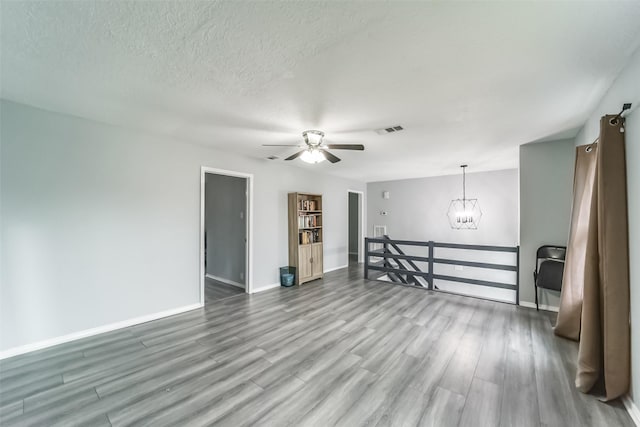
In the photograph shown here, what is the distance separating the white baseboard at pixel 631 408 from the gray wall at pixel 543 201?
219 centimetres

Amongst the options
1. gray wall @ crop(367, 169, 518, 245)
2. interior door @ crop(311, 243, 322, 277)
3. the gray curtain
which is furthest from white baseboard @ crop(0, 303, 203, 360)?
gray wall @ crop(367, 169, 518, 245)

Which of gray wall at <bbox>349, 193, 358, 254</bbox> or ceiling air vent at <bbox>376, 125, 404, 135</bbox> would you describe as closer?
ceiling air vent at <bbox>376, 125, 404, 135</bbox>

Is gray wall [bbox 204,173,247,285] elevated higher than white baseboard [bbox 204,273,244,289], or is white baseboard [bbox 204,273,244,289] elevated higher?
gray wall [bbox 204,173,247,285]

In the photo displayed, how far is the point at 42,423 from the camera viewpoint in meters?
1.70

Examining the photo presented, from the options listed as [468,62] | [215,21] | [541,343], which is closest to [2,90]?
[215,21]

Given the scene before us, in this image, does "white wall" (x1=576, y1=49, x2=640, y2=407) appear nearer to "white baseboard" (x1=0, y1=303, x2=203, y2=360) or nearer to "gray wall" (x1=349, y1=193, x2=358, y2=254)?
"white baseboard" (x1=0, y1=303, x2=203, y2=360)

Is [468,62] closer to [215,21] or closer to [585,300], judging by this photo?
[215,21]

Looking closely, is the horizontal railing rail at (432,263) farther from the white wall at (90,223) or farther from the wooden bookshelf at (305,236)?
the white wall at (90,223)

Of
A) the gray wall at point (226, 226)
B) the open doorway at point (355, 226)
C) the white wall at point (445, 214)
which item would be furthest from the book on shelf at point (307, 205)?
the white wall at point (445, 214)

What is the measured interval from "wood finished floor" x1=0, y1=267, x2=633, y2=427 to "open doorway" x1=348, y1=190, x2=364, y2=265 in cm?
428

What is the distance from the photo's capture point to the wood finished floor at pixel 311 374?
5.76 feet

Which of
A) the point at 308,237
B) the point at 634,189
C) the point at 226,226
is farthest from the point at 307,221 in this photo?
the point at 634,189

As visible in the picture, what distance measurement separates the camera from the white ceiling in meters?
1.39

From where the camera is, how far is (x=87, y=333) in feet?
9.47
